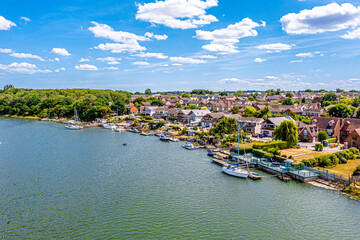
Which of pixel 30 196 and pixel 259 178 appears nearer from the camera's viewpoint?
pixel 30 196

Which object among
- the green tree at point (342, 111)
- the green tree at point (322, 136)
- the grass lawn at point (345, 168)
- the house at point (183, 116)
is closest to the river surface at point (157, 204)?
the grass lawn at point (345, 168)

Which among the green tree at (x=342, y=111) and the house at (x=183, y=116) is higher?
the green tree at (x=342, y=111)

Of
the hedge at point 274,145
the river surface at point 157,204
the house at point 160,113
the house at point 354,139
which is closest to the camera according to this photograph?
the river surface at point 157,204

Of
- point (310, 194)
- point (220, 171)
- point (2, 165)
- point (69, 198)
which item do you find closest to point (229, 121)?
point (220, 171)

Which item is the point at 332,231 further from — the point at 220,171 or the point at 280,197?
the point at 220,171

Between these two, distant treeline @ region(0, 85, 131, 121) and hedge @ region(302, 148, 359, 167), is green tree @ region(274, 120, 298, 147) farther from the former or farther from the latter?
distant treeline @ region(0, 85, 131, 121)

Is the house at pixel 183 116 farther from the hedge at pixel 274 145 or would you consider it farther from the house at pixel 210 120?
the hedge at pixel 274 145
